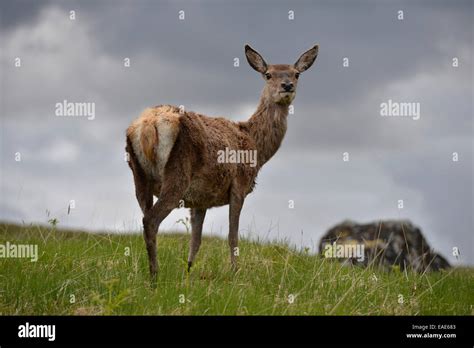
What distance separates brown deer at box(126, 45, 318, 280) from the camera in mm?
8438

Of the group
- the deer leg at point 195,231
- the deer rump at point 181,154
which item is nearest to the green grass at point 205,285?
the deer leg at point 195,231

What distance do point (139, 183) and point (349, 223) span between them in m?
8.51

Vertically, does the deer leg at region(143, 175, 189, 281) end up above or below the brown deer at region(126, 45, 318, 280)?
below

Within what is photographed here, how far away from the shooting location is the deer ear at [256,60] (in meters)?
10.9

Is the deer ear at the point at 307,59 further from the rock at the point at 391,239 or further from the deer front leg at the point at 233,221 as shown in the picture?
the rock at the point at 391,239

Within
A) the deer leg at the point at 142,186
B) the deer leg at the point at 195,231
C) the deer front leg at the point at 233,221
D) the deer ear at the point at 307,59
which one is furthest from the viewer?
the deer ear at the point at 307,59

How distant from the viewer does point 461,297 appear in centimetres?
1045

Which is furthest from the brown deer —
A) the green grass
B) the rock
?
the rock

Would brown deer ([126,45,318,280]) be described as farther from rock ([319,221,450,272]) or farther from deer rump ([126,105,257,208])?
rock ([319,221,450,272])

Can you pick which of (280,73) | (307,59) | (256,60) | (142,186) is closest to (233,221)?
(142,186)

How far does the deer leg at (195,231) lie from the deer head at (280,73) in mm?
2122
